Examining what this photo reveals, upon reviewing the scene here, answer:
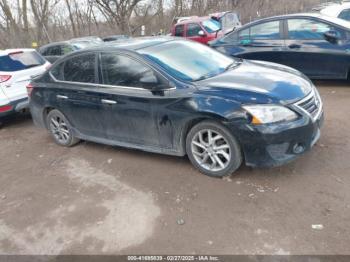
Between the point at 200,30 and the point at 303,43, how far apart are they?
23.0ft

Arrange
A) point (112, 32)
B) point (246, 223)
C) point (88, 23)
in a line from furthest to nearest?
point (88, 23), point (112, 32), point (246, 223)

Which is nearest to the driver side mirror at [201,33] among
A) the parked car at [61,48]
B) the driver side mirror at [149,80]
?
the parked car at [61,48]

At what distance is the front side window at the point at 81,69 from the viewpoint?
4.54 meters

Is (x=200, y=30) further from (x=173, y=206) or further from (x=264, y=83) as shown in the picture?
(x=173, y=206)

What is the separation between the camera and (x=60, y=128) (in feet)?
17.4

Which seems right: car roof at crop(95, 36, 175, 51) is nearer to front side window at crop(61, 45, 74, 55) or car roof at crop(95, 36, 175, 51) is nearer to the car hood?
the car hood

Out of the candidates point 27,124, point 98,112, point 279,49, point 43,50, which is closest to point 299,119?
point 98,112

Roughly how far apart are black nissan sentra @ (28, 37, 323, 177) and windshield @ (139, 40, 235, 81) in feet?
0.04

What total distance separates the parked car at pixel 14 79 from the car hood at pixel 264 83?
4.46 m

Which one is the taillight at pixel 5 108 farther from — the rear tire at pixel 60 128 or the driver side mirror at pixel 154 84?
the driver side mirror at pixel 154 84

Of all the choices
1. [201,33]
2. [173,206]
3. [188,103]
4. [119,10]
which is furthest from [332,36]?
[119,10]

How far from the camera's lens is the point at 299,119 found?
3.40m

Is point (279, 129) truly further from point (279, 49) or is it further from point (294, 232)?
point (279, 49)

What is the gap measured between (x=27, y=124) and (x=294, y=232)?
19.8 feet
